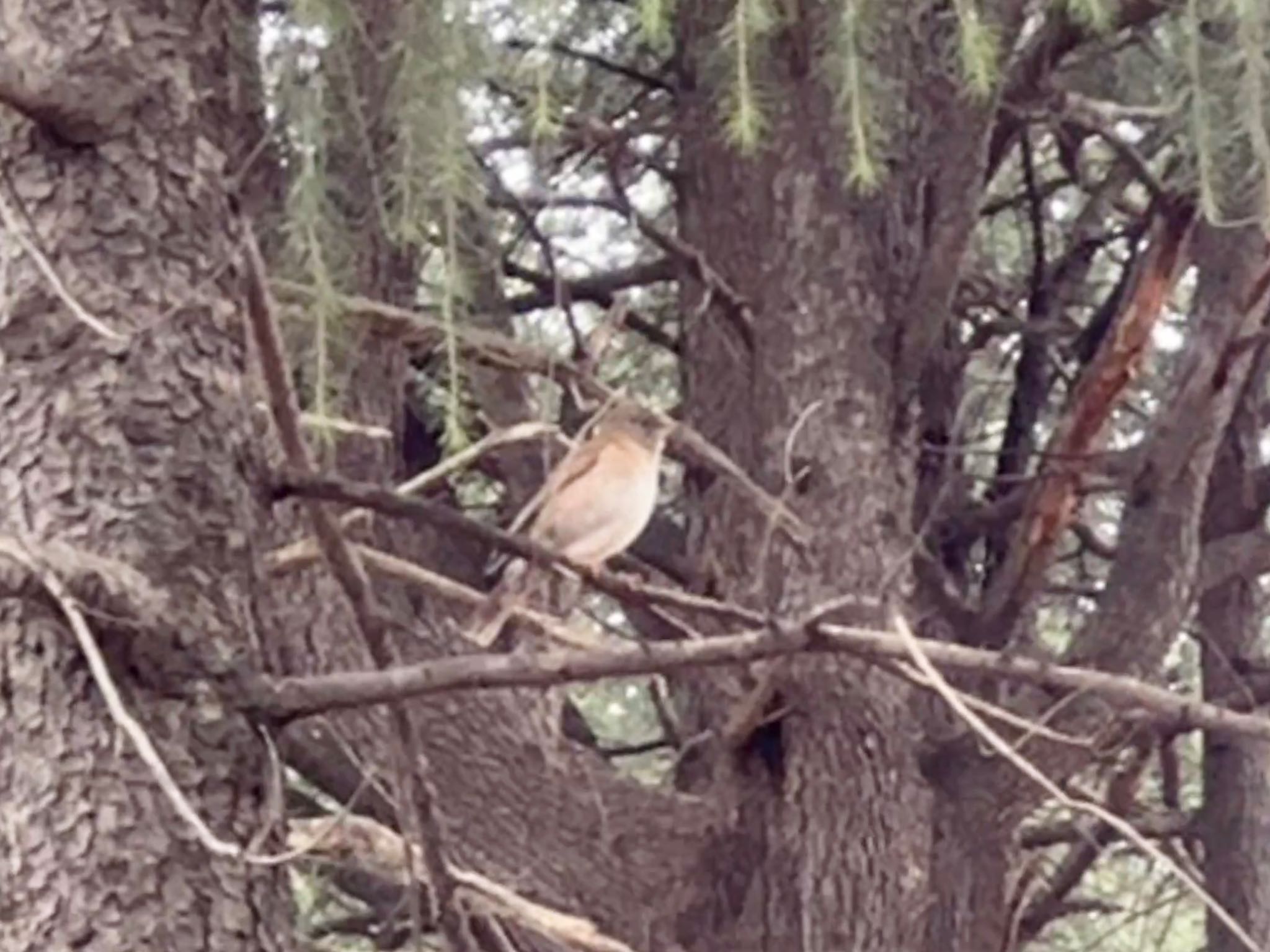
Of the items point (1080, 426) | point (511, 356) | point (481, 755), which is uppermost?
point (511, 356)

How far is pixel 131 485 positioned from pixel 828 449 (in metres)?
2.13

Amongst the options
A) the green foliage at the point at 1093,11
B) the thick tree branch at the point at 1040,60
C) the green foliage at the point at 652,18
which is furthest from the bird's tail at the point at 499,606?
the thick tree branch at the point at 1040,60

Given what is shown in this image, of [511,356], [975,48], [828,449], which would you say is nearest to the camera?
[975,48]

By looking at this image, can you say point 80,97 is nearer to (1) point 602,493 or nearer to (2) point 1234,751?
(1) point 602,493

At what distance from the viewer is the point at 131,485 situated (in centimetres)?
243

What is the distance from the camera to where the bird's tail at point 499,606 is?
11.3ft

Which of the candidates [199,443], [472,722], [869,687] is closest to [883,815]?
[869,687]

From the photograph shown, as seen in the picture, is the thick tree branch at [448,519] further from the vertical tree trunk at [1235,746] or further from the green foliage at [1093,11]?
the vertical tree trunk at [1235,746]

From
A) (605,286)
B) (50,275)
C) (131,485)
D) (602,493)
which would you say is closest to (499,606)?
(602,493)

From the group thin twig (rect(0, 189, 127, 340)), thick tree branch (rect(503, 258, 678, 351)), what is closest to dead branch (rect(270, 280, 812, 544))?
thin twig (rect(0, 189, 127, 340))

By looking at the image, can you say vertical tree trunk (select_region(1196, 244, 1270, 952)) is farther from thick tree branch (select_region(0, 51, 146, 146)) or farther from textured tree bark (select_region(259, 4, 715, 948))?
thick tree branch (select_region(0, 51, 146, 146))

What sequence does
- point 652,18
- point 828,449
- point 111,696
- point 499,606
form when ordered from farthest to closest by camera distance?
point 828,449 → point 499,606 → point 652,18 → point 111,696

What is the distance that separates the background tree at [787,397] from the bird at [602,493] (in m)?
0.09

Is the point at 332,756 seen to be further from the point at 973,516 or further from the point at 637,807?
the point at 973,516
